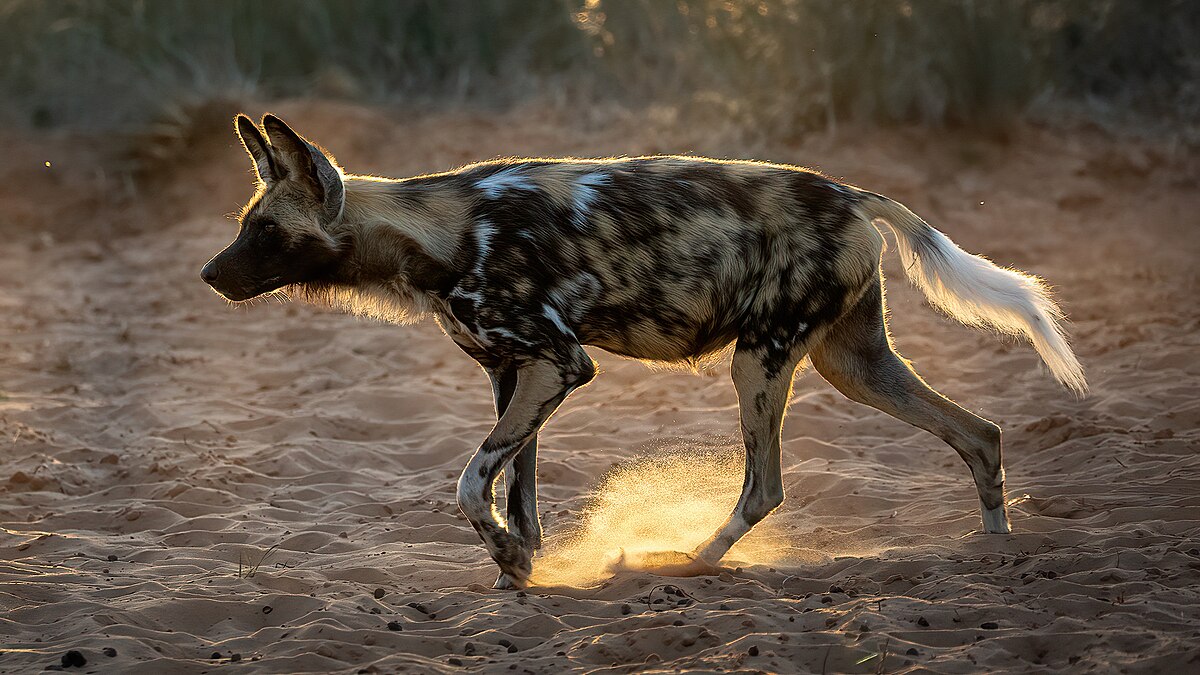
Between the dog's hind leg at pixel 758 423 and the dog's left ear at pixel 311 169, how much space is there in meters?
1.43

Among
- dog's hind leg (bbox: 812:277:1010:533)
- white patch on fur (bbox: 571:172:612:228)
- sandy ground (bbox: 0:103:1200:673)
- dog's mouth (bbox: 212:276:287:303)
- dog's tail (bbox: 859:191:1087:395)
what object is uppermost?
white patch on fur (bbox: 571:172:612:228)

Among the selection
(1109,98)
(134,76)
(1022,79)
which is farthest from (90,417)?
(1109,98)

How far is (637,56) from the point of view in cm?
1253

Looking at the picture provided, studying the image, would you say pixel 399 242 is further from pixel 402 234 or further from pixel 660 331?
pixel 660 331

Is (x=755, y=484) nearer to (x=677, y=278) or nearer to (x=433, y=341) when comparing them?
(x=677, y=278)

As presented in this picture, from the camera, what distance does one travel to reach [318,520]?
5203 millimetres

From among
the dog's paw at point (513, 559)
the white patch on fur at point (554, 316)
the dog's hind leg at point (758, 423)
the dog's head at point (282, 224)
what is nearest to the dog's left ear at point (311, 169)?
the dog's head at point (282, 224)

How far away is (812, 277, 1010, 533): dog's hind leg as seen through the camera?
14.4 ft

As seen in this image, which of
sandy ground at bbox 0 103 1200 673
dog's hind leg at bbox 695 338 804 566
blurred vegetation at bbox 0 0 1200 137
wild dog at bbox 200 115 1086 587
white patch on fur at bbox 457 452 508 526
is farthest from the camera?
blurred vegetation at bbox 0 0 1200 137

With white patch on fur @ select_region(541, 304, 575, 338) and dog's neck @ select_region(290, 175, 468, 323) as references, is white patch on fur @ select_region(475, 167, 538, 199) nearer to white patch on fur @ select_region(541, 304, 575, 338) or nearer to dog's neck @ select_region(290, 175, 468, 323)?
dog's neck @ select_region(290, 175, 468, 323)

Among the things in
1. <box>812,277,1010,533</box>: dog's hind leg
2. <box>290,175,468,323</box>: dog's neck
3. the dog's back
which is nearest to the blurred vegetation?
<box>812,277,1010,533</box>: dog's hind leg

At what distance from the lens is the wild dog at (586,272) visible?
4.12m

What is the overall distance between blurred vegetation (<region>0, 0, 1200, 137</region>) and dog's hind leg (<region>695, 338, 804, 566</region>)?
23.7 ft

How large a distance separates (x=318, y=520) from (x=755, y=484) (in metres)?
1.93
